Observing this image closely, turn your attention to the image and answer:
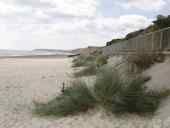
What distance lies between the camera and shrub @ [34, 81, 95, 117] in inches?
306

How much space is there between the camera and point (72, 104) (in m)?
7.82

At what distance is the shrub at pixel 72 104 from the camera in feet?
25.5

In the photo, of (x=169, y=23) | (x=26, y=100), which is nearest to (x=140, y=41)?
(x=169, y=23)

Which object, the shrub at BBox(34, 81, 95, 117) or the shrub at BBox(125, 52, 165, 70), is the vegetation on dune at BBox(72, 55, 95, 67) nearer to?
the shrub at BBox(125, 52, 165, 70)

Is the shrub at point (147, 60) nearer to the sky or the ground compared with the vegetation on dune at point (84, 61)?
nearer to the sky

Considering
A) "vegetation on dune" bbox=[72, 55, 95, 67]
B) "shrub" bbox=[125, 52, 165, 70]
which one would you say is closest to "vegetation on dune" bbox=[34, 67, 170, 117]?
"shrub" bbox=[125, 52, 165, 70]

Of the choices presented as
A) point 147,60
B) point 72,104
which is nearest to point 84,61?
point 147,60

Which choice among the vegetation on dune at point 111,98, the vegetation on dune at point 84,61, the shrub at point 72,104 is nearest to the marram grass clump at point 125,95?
the vegetation on dune at point 111,98

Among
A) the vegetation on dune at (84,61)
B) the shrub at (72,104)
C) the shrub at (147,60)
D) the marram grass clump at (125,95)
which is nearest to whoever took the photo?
the marram grass clump at (125,95)

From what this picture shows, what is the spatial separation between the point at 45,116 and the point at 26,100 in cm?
250

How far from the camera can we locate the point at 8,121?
24.3 ft

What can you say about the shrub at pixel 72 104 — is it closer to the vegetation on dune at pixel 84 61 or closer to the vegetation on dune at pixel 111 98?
the vegetation on dune at pixel 111 98

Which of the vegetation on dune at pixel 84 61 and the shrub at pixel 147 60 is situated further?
the vegetation on dune at pixel 84 61

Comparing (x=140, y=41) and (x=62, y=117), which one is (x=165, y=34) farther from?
(x=62, y=117)
